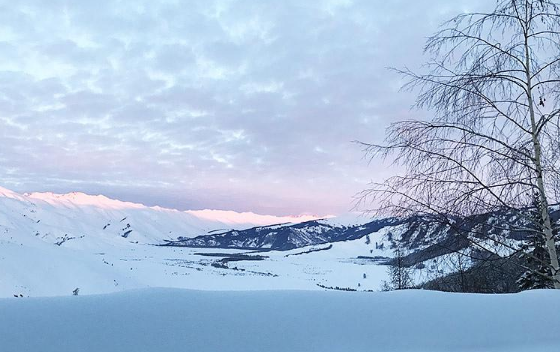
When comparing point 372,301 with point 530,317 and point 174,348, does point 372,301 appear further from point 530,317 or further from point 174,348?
point 174,348

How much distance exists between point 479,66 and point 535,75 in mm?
630

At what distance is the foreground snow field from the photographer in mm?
1338

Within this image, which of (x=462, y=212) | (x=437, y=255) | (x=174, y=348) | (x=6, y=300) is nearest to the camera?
(x=174, y=348)

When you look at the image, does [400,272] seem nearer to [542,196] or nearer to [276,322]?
[542,196]

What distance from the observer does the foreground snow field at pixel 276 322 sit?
1338 millimetres

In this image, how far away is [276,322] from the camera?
1516mm

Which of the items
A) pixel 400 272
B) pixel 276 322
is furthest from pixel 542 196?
pixel 400 272

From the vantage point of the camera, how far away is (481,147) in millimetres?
4438

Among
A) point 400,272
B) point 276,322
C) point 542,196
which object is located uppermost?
point 542,196

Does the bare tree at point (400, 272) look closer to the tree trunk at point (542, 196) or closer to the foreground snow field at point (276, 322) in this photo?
the tree trunk at point (542, 196)

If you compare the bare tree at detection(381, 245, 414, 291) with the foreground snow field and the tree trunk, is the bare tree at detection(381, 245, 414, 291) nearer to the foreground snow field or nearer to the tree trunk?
the tree trunk

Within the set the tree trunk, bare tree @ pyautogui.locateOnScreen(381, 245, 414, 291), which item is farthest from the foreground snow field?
the tree trunk

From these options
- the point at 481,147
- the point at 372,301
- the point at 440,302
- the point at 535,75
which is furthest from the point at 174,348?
the point at 535,75

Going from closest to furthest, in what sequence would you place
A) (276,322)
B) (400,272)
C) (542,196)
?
(276,322)
(542,196)
(400,272)
